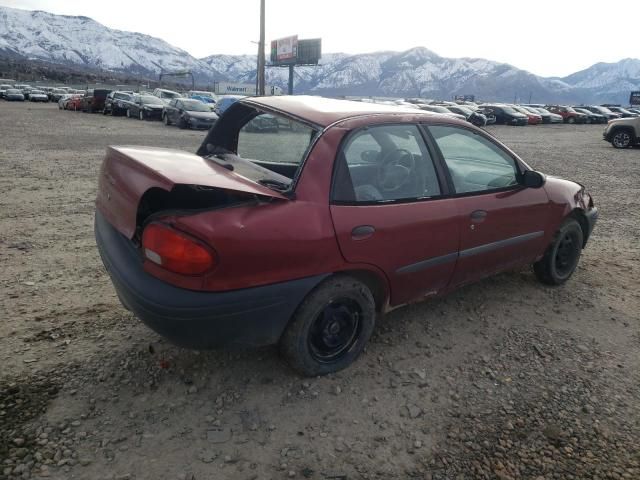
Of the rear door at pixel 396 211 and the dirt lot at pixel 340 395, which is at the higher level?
the rear door at pixel 396 211

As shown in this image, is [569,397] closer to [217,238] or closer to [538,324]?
[538,324]

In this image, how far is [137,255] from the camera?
2.54 meters

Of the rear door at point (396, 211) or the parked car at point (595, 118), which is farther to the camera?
the parked car at point (595, 118)

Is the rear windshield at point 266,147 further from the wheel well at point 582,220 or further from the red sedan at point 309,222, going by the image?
the wheel well at point 582,220

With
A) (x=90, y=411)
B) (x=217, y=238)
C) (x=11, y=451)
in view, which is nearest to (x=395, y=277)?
(x=217, y=238)

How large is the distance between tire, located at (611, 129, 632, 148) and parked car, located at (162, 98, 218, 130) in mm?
16080

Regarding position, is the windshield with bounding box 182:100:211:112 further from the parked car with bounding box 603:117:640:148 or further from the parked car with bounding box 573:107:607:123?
the parked car with bounding box 573:107:607:123

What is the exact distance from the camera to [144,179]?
2.46m

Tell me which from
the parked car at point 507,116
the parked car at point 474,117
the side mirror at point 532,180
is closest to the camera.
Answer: the side mirror at point 532,180

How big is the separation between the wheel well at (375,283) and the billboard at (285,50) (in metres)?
69.0

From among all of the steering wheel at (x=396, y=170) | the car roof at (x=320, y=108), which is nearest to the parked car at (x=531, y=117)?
the car roof at (x=320, y=108)

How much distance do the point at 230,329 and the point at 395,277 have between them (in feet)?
3.55

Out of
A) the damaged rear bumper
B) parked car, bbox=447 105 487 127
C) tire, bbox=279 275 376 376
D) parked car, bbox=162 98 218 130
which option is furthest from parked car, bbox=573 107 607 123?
the damaged rear bumper

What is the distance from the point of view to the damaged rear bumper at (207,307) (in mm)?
2295
